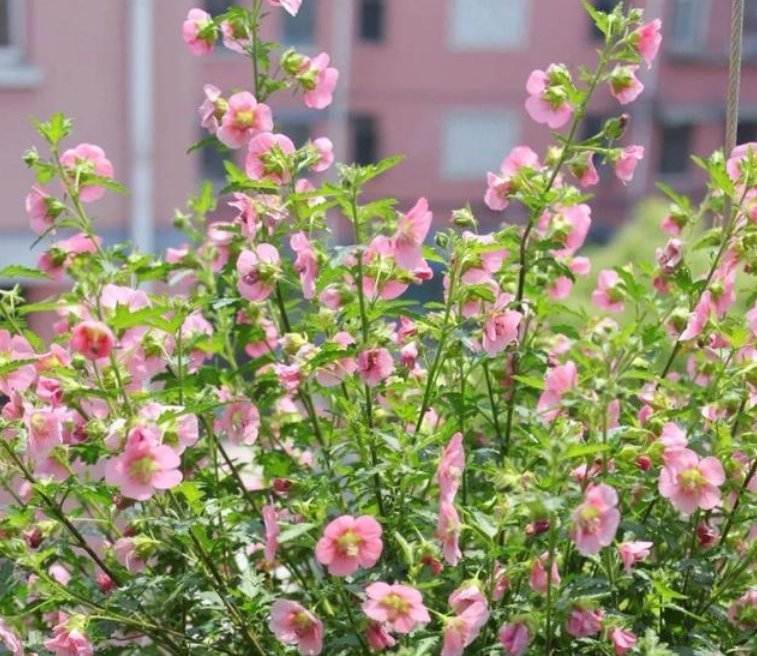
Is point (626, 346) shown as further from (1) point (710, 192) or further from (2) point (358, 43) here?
(2) point (358, 43)

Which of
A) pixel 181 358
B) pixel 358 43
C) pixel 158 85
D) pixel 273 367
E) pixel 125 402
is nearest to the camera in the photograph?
pixel 125 402

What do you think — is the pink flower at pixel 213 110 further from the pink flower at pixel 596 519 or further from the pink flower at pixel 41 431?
the pink flower at pixel 596 519

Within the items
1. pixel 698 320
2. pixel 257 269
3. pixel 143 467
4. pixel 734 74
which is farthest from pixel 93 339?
pixel 734 74

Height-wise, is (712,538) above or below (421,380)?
below

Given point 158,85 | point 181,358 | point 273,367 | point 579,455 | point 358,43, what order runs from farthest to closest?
1. point 358,43
2. point 158,85
3. point 273,367
4. point 181,358
5. point 579,455

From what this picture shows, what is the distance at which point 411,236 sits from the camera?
102 cm

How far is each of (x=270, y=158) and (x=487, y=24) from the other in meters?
9.37

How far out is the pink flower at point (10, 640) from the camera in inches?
42.7

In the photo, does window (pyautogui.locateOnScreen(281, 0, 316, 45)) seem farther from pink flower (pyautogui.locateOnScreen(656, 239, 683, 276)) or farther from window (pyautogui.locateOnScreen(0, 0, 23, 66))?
pink flower (pyautogui.locateOnScreen(656, 239, 683, 276))

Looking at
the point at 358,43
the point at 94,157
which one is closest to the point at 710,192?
the point at 94,157

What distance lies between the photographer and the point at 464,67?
10.3 m

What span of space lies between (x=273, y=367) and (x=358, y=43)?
9.09 m

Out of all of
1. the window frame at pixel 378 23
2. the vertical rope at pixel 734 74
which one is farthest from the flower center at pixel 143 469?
the window frame at pixel 378 23

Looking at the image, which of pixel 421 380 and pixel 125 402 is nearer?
pixel 125 402
